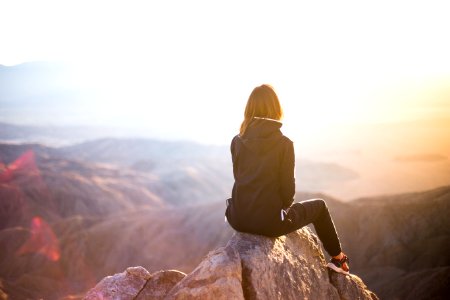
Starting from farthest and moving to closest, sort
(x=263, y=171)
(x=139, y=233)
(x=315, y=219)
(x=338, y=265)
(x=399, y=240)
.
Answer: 1. (x=139, y=233)
2. (x=399, y=240)
3. (x=338, y=265)
4. (x=315, y=219)
5. (x=263, y=171)

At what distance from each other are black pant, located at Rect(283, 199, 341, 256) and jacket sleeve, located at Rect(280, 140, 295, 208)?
0.41 m

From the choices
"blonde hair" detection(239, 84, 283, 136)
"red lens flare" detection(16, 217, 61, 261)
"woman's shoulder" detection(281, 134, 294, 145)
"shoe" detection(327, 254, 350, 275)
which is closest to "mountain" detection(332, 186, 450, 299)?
"shoe" detection(327, 254, 350, 275)

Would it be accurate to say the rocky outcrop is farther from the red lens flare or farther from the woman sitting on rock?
the red lens flare

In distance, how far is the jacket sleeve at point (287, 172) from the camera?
468cm

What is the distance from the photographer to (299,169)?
13150 cm

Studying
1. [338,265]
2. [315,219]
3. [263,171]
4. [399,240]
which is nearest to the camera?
[263,171]

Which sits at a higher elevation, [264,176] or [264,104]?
[264,104]

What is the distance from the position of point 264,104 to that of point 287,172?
2.77 feet

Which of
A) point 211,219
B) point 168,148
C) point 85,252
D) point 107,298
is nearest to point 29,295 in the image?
point 85,252

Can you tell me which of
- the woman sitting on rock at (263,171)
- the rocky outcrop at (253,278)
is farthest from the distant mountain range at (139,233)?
the woman sitting on rock at (263,171)

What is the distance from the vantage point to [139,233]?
42.4 m

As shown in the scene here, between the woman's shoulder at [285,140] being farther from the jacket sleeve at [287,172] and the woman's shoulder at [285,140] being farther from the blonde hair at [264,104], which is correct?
the blonde hair at [264,104]

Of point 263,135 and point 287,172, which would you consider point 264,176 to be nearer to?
point 287,172

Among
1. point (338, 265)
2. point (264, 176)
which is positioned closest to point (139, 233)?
point (338, 265)
